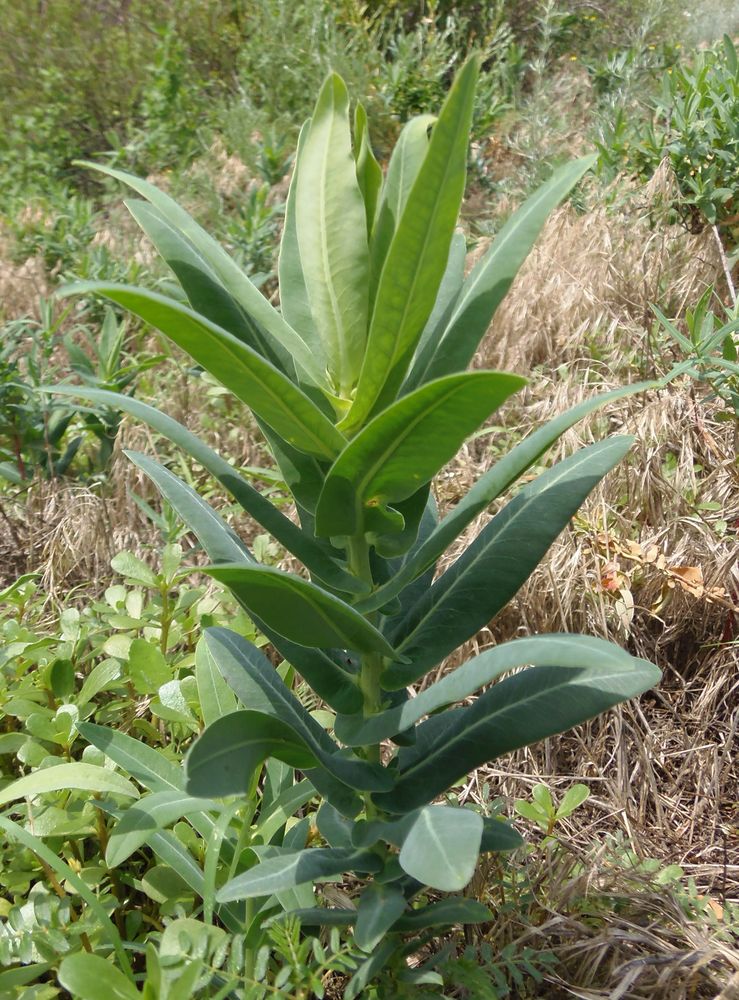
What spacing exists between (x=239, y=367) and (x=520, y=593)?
1.62 meters

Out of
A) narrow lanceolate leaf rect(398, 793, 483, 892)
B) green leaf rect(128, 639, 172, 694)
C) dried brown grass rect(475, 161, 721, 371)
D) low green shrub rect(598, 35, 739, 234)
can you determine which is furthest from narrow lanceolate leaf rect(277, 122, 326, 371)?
low green shrub rect(598, 35, 739, 234)

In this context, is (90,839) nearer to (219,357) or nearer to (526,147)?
(219,357)

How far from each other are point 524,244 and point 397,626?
567 millimetres

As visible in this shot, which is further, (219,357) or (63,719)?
(63,719)

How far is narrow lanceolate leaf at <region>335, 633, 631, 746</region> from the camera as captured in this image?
923 millimetres

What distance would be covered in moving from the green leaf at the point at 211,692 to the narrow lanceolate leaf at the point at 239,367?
638mm

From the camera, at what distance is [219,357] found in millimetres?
936

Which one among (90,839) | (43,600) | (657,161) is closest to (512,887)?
(90,839)

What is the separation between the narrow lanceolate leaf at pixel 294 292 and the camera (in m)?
1.18

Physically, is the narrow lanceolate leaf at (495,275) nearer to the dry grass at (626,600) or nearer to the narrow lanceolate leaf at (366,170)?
the narrow lanceolate leaf at (366,170)

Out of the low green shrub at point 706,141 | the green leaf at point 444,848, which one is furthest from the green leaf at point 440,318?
the low green shrub at point 706,141

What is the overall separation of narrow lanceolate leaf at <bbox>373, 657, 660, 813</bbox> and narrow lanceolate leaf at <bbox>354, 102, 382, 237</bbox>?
634 mm

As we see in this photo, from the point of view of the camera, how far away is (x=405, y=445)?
3.28ft

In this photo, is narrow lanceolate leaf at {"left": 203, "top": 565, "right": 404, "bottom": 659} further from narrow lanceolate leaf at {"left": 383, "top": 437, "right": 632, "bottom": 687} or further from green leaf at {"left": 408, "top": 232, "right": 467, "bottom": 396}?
green leaf at {"left": 408, "top": 232, "right": 467, "bottom": 396}
